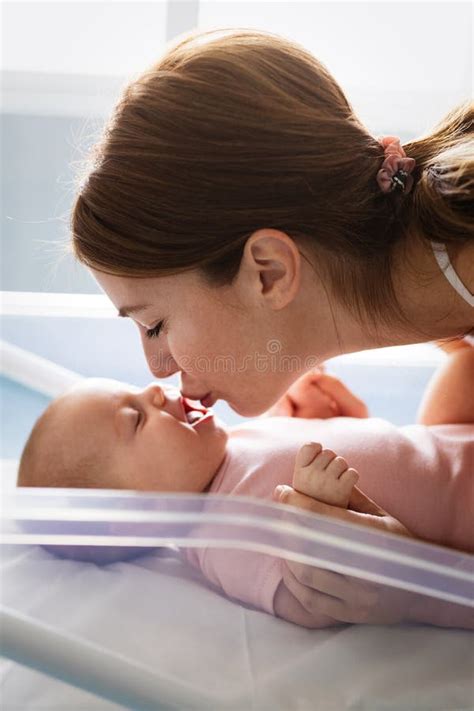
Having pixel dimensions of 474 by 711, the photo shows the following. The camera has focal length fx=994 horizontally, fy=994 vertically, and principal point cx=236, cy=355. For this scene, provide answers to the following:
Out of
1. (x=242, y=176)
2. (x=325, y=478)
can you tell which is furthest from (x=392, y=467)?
(x=242, y=176)

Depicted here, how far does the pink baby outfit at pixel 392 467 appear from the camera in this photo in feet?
3.56

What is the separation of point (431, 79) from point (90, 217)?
159 centimetres

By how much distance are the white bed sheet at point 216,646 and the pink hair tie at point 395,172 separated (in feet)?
1.46

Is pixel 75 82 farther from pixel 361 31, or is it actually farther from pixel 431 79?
pixel 431 79

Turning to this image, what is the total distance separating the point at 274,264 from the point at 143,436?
0.90 ft

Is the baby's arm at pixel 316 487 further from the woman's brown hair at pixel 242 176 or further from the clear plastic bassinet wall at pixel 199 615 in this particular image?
the woman's brown hair at pixel 242 176

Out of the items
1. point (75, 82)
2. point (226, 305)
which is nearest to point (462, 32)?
point (75, 82)

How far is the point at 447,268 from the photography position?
1.06 metres

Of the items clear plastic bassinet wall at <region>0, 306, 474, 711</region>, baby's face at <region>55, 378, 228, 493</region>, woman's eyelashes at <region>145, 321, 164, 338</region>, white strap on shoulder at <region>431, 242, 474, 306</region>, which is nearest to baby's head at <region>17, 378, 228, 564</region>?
baby's face at <region>55, 378, 228, 493</region>

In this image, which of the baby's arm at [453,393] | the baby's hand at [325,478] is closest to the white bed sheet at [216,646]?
the baby's hand at [325,478]

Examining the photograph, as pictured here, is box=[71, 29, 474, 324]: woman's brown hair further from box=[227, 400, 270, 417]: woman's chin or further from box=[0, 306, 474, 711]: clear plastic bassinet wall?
box=[0, 306, 474, 711]: clear plastic bassinet wall

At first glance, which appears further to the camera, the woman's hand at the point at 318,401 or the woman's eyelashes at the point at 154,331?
the woman's hand at the point at 318,401

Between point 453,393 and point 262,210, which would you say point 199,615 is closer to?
point 262,210

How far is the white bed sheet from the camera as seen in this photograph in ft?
2.72
